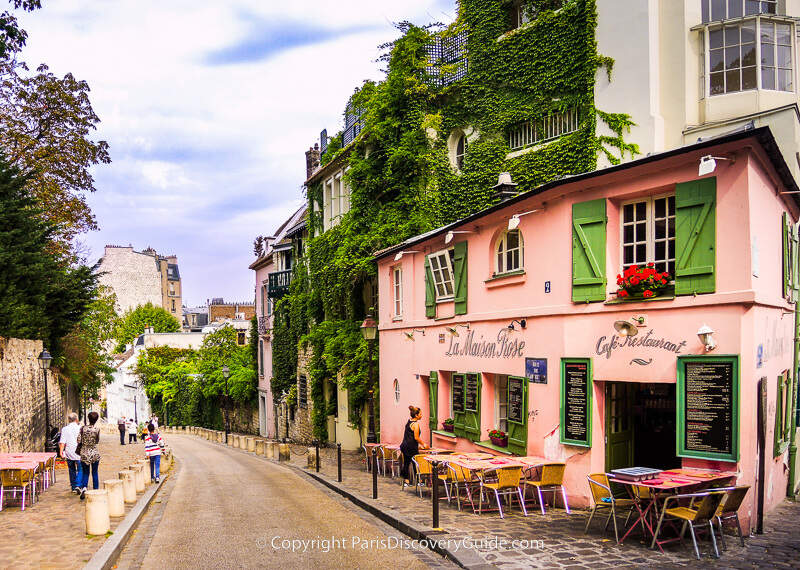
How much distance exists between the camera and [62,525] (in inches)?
425

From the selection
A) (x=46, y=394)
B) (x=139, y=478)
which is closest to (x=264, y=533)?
(x=139, y=478)

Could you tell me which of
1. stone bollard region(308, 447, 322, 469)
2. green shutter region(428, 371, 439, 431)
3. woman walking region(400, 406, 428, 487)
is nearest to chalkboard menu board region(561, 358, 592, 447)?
woman walking region(400, 406, 428, 487)

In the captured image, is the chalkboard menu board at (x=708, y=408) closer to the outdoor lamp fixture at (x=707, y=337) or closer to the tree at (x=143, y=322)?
the outdoor lamp fixture at (x=707, y=337)

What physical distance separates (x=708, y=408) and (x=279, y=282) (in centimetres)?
2762

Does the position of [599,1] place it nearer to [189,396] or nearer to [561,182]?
[561,182]

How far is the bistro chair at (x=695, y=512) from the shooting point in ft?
26.6

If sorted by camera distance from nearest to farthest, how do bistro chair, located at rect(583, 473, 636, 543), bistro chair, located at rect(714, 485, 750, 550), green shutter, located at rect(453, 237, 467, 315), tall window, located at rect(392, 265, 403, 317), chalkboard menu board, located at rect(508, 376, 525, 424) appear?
bistro chair, located at rect(714, 485, 750, 550) < bistro chair, located at rect(583, 473, 636, 543) < chalkboard menu board, located at rect(508, 376, 525, 424) < green shutter, located at rect(453, 237, 467, 315) < tall window, located at rect(392, 265, 403, 317)

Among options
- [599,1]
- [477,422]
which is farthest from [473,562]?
[599,1]

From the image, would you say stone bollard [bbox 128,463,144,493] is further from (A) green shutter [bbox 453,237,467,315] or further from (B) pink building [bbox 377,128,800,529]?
(A) green shutter [bbox 453,237,467,315]

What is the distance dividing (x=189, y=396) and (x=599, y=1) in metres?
45.6

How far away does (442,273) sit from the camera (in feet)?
53.9

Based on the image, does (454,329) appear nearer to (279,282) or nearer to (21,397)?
(21,397)

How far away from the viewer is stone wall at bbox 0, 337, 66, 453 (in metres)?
16.6

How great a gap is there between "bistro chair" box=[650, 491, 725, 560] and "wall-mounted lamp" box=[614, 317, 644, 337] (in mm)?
2425
